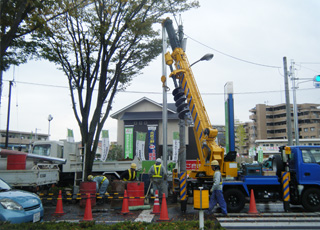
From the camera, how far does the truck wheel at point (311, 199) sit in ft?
32.8

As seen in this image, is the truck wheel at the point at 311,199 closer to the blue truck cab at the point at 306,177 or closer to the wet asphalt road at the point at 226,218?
the blue truck cab at the point at 306,177

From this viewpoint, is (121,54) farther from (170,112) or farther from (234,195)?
(170,112)

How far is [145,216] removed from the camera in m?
9.56

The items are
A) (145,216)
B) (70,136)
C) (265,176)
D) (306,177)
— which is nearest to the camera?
(145,216)

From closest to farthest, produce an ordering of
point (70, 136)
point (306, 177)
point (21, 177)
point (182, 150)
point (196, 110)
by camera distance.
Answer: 1. point (306, 177)
2. point (21, 177)
3. point (196, 110)
4. point (182, 150)
5. point (70, 136)

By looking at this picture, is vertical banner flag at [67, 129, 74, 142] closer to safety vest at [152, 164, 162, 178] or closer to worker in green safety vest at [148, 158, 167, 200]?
worker in green safety vest at [148, 158, 167, 200]

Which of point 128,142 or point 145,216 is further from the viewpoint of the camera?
point 128,142

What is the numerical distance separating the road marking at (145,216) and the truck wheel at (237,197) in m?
2.73

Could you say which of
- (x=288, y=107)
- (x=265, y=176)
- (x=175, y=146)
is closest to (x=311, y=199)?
(x=265, y=176)

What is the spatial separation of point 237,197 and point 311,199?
2483mm

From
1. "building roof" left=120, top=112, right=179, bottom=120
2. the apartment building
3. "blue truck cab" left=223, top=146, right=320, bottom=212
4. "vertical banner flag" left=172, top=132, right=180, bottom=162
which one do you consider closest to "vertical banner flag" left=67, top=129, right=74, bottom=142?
"blue truck cab" left=223, top=146, right=320, bottom=212

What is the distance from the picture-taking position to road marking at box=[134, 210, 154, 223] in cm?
884

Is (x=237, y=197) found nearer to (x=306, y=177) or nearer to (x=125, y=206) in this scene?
(x=306, y=177)

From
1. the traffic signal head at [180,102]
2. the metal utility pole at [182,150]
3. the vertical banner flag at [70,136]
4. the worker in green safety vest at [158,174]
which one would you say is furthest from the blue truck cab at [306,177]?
the vertical banner flag at [70,136]
